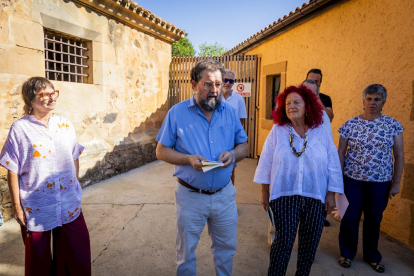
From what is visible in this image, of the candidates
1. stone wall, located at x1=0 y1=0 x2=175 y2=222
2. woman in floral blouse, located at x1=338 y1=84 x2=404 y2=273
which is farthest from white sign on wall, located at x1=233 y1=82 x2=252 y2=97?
woman in floral blouse, located at x1=338 y1=84 x2=404 y2=273

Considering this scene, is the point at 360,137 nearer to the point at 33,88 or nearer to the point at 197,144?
the point at 197,144

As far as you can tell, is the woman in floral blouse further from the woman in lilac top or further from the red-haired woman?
the woman in lilac top

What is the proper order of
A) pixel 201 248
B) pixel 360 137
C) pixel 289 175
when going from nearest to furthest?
pixel 289 175 < pixel 360 137 < pixel 201 248

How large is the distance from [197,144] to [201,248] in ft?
5.48

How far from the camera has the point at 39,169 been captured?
2.07 meters

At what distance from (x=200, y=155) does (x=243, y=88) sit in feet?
20.6

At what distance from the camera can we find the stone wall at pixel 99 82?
405cm

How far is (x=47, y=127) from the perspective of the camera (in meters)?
2.15

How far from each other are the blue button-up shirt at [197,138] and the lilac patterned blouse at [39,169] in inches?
31.9

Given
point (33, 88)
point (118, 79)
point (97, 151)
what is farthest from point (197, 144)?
point (118, 79)

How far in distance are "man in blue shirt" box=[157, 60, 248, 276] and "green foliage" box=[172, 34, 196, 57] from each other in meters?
24.8

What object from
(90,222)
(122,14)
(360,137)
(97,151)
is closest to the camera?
(360,137)

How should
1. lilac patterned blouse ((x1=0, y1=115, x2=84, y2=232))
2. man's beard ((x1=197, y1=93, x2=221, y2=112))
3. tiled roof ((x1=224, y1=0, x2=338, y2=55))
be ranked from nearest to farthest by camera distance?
lilac patterned blouse ((x1=0, y1=115, x2=84, y2=232)) < man's beard ((x1=197, y1=93, x2=221, y2=112)) < tiled roof ((x1=224, y1=0, x2=338, y2=55))

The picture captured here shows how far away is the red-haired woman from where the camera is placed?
7.36ft
